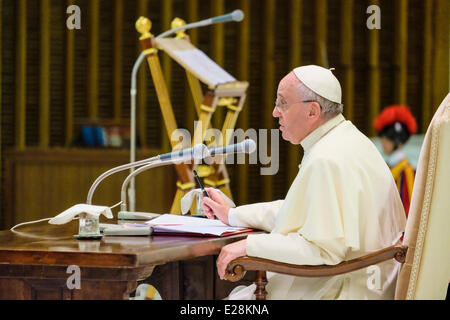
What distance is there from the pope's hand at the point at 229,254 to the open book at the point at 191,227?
0.21 m

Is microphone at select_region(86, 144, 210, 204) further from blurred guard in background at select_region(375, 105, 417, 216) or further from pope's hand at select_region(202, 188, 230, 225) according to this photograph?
blurred guard in background at select_region(375, 105, 417, 216)

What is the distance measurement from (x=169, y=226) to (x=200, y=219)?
0.36 meters

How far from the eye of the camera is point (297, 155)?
A: 7773 mm

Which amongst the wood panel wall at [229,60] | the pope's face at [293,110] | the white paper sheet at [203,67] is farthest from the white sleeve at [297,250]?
the wood panel wall at [229,60]

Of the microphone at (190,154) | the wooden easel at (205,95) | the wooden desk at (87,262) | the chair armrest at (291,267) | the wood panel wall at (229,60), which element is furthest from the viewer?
the wood panel wall at (229,60)

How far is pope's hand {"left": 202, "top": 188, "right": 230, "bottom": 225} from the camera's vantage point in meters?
2.95

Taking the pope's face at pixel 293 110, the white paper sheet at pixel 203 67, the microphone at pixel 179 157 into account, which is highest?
the white paper sheet at pixel 203 67

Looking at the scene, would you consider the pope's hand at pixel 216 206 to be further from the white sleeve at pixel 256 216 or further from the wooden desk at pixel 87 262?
the wooden desk at pixel 87 262

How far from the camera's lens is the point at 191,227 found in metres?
2.74

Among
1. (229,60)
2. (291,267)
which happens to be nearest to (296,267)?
(291,267)

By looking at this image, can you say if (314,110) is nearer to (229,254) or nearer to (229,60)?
(229,254)

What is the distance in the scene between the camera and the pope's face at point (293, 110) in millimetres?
2615

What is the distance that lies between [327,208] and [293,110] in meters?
0.41

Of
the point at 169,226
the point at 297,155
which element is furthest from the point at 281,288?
the point at 297,155
